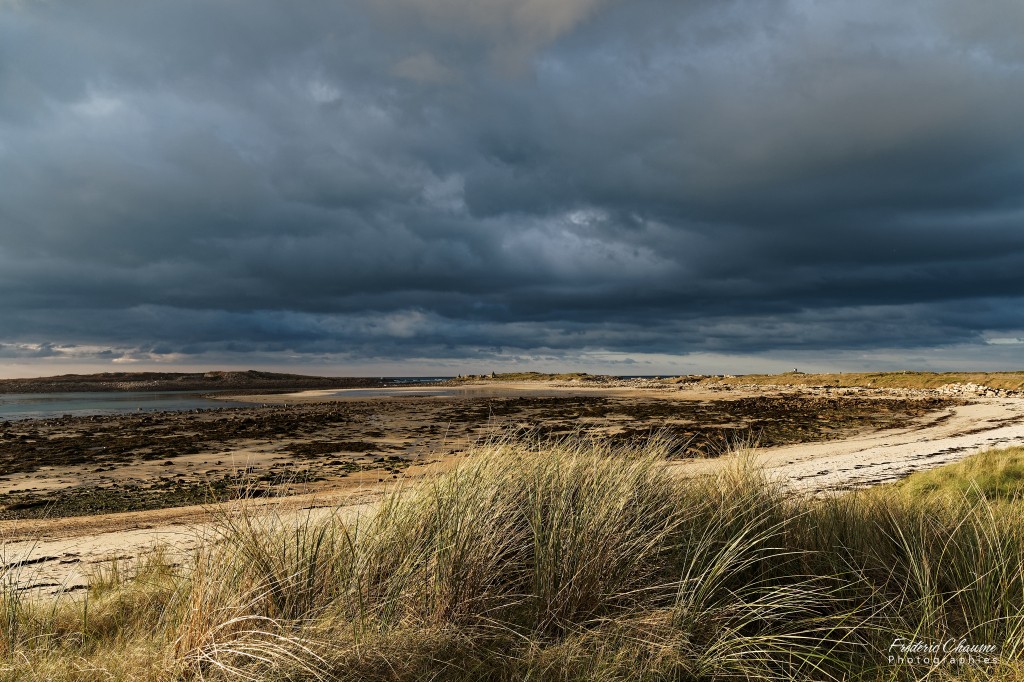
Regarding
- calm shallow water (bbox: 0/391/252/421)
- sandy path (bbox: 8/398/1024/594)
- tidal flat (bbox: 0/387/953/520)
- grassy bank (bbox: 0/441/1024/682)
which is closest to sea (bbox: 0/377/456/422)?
calm shallow water (bbox: 0/391/252/421)

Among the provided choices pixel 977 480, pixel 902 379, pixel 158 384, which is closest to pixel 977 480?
pixel 977 480

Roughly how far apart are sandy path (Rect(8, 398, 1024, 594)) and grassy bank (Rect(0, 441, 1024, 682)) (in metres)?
0.66

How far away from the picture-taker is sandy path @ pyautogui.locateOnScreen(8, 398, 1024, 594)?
7.11 meters

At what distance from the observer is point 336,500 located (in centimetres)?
1048

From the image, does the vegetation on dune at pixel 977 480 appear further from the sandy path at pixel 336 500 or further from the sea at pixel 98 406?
the sea at pixel 98 406

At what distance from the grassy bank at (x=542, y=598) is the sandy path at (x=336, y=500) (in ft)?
2.17

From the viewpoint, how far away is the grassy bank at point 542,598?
327cm

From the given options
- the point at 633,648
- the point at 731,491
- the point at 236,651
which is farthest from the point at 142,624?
the point at 731,491

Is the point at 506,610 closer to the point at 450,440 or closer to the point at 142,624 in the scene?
the point at 142,624

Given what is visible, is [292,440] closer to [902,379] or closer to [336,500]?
[336,500]

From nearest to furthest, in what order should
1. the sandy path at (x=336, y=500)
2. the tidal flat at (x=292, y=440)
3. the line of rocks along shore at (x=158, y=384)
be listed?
the sandy path at (x=336, y=500) < the tidal flat at (x=292, y=440) < the line of rocks along shore at (x=158, y=384)

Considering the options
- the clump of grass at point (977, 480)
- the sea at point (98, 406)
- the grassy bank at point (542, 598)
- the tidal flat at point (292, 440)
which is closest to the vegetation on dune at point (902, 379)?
the tidal flat at point (292, 440)

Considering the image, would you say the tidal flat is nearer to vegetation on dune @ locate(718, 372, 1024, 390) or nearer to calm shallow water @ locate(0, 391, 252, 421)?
calm shallow water @ locate(0, 391, 252, 421)

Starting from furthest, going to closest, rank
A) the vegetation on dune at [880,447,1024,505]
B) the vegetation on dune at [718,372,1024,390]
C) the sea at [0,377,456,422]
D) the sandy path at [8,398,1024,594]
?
the vegetation on dune at [718,372,1024,390] < the sea at [0,377,456,422] < the vegetation on dune at [880,447,1024,505] < the sandy path at [8,398,1024,594]
